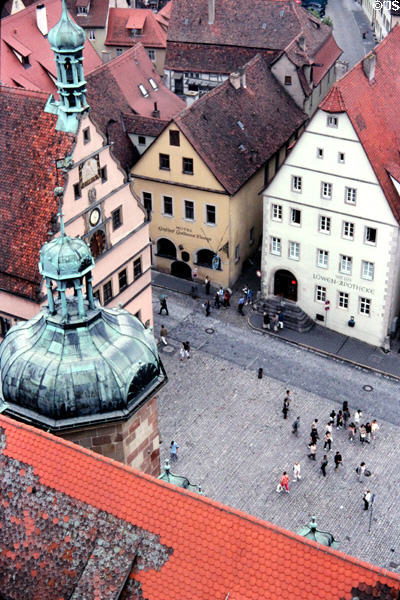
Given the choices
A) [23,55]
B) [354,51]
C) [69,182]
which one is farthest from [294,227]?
[354,51]

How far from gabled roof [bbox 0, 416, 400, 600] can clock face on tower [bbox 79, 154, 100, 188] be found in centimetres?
2234

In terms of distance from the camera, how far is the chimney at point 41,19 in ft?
248

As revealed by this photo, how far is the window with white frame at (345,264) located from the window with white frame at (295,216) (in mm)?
3407

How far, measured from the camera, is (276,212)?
5678 centimetres

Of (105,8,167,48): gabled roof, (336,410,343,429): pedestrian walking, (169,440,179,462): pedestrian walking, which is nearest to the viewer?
(169,440,179,462): pedestrian walking

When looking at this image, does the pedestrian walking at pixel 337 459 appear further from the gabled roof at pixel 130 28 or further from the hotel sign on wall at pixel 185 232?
the gabled roof at pixel 130 28

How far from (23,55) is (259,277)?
1004 inches

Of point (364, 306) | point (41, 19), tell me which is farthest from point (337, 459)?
point (41, 19)

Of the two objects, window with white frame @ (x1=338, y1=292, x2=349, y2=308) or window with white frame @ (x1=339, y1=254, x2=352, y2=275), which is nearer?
window with white frame @ (x1=339, y1=254, x2=352, y2=275)

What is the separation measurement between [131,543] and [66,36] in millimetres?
25912

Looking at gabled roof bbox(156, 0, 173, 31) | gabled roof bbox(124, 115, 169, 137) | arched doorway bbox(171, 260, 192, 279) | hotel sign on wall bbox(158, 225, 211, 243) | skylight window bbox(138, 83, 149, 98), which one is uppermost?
gabled roof bbox(156, 0, 173, 31)

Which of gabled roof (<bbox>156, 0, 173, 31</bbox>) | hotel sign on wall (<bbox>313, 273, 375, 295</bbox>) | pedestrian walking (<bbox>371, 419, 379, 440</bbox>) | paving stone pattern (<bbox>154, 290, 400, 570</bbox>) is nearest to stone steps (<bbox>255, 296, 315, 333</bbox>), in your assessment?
paving stone pattern (<bbox>154, 290, 400, 570</bbox>)

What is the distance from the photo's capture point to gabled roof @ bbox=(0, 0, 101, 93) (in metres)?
70.3

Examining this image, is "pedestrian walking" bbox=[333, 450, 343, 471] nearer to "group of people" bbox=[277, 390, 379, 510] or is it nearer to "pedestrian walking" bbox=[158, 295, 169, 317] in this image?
"group of people" bbox=[277, 390, 379, 510]
